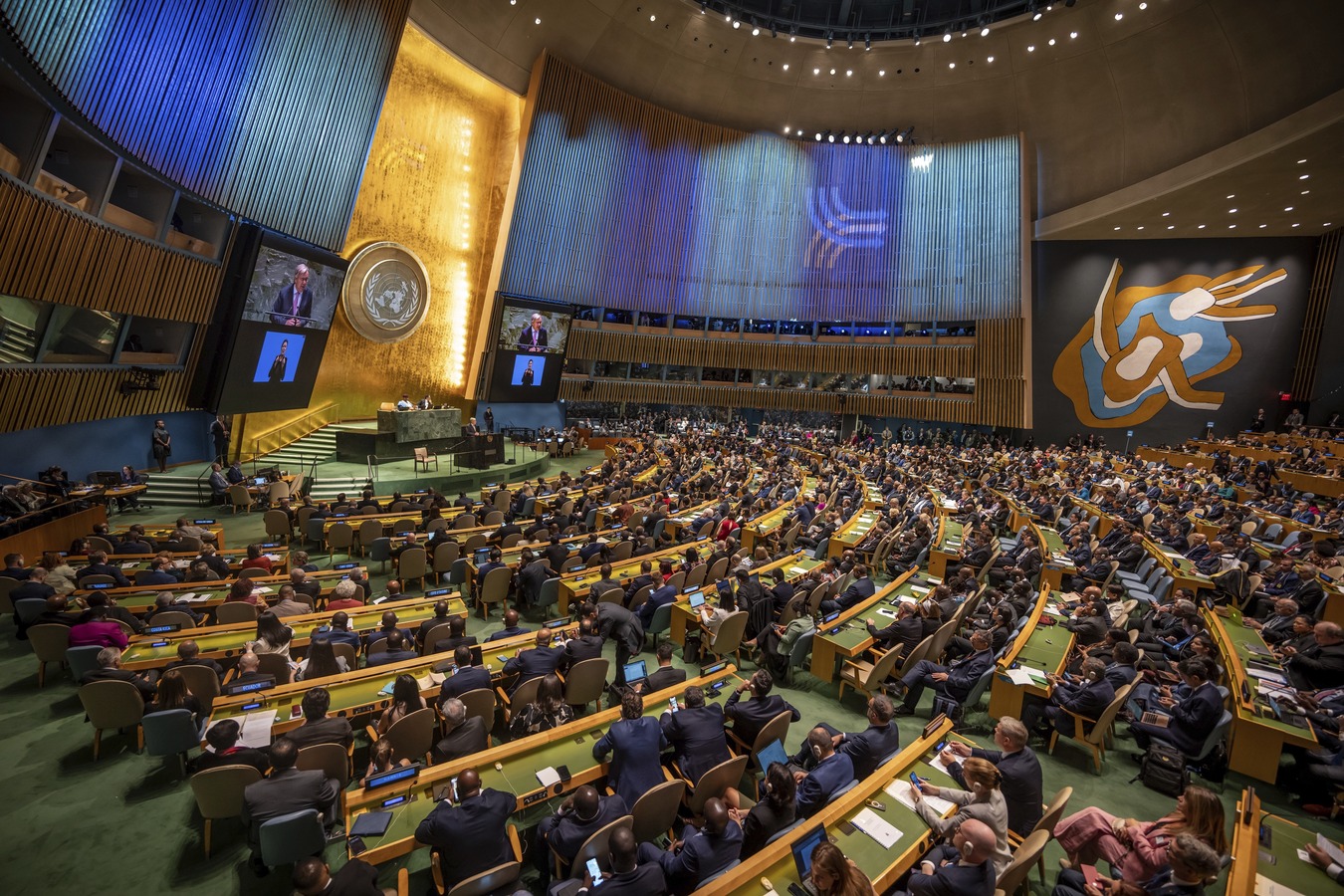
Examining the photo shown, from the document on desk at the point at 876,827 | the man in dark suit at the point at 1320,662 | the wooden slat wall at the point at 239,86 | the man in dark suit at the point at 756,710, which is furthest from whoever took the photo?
the wooden slat wall at the point at 239,86

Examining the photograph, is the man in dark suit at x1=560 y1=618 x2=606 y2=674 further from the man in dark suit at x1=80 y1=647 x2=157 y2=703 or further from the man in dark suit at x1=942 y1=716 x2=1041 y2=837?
the man in dark suit at x1=80 y1=647 x2=157 y2=703

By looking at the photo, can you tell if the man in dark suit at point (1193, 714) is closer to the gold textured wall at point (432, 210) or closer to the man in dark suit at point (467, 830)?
the man in dark suit at point (467, 830)

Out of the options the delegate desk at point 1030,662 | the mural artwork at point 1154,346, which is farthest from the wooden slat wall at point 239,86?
the mural artwork at point 1154,346

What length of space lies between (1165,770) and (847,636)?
9.24 feet

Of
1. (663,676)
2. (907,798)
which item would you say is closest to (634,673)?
(663,676)

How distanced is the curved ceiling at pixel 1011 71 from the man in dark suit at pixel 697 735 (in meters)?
21.7

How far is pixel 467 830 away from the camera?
3328 millimetres

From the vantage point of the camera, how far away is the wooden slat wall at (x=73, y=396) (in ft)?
32.0

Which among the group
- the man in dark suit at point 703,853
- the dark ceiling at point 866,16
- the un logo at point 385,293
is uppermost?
the dark ceiling at point 866,16

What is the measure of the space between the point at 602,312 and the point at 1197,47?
23130mm

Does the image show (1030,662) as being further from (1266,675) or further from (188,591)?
(188,591)

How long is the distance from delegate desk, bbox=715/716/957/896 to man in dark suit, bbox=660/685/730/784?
2.85 ft

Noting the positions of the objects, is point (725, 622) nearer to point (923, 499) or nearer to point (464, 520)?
point (464, 520)

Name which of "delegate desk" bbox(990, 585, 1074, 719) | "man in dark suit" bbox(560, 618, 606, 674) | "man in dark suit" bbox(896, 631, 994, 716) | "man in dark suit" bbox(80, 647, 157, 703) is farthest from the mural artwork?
"man in dark suit" bbox(80, 647, 157, 703)
